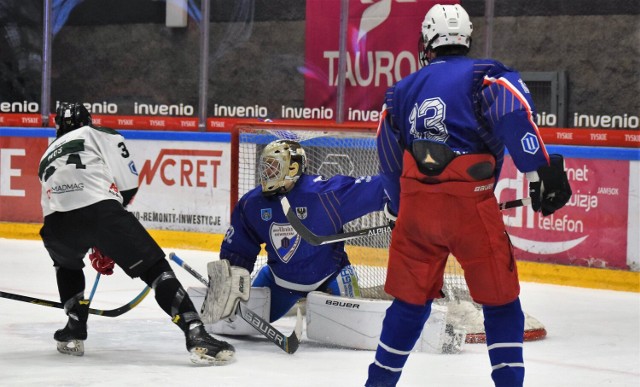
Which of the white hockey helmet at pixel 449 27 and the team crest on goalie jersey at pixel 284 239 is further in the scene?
the team crest on goalie jersey at pixel 284 239

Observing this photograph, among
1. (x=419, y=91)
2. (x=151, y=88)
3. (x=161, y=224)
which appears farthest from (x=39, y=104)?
(x=419, y=91)

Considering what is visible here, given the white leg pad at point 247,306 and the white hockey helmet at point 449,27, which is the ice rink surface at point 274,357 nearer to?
the white leg pad at point 247,306

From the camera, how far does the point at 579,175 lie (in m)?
6.33

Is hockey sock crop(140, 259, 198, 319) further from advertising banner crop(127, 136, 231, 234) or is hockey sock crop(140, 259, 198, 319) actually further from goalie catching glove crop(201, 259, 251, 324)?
advertising banner crop(127, 136, 231, 234)

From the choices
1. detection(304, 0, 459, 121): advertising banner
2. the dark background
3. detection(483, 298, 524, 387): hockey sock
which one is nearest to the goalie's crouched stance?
detection(483, 298, 524, 387): hockey sock

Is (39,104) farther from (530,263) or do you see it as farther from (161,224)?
(530,263)

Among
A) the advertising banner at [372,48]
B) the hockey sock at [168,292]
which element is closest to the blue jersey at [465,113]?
the hockey sock at [168,292]

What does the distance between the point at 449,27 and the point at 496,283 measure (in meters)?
0.67

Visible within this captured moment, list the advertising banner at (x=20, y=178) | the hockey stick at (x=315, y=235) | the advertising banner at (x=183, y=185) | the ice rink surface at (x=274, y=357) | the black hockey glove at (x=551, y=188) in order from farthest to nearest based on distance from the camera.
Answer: the advertising banner at (x=20, y=178)
the advertising banner at (x=183, y=185)
the hockey stick at (x=315, y=235)
the ice rink surface at (x=274, y=357)
the black hockey glove at (x=551, y=188)

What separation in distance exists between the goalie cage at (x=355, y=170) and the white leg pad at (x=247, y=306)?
44cm

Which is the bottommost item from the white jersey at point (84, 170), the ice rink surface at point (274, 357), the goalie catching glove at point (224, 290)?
the ice rink surface at point (274, 357)

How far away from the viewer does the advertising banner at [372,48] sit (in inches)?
295

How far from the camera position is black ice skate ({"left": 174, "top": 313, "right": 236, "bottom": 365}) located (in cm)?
392

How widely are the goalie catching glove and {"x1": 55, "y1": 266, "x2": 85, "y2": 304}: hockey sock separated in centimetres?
45
